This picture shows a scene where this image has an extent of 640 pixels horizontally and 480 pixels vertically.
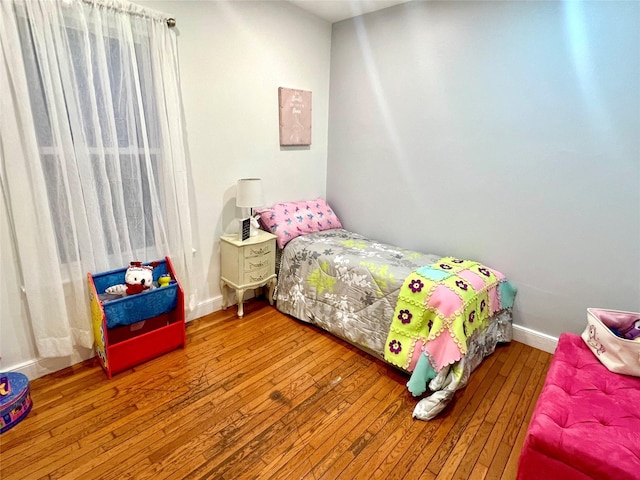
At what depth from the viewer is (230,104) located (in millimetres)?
2686

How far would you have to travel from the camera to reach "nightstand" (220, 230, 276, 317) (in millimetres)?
2682

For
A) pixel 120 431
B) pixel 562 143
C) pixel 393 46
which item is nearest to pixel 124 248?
pixel 120 431

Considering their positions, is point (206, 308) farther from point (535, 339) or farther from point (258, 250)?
point (535, 339)

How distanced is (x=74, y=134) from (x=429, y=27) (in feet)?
8.40

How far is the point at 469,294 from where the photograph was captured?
6.81 feet

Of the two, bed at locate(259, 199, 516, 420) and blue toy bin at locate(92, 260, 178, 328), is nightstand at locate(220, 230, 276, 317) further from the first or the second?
blue toy bin at locate(92, 260, 178, 328)

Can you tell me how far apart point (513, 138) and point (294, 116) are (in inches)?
70.5

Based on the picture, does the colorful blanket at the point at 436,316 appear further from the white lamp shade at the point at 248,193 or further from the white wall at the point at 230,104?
the white wall at the point at 230,104

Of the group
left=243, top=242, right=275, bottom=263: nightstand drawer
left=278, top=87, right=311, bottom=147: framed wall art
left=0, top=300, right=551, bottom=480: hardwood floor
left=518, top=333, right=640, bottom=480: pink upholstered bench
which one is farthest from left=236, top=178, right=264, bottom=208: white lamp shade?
left=518, top=333, right=640, bottom=480: pink upholstered bench

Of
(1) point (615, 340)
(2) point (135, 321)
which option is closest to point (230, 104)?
(2) point (135, 321)

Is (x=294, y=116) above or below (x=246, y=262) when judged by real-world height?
above

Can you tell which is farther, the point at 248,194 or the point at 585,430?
the point at 248,194

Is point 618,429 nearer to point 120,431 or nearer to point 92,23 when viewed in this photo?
point 120,431

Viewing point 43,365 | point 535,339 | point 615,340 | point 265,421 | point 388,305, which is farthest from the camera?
point 535,339
